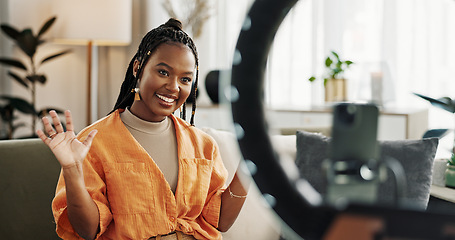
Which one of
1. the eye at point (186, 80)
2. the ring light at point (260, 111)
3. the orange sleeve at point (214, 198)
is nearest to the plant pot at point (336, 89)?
the orange sleeve at point (214, 198)

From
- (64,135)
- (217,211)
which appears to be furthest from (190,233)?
(64,135)

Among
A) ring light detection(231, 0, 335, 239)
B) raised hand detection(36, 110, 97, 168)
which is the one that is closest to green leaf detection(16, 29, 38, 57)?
raised hand detection(36, 110, 97, 168)

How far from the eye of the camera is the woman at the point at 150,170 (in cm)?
102

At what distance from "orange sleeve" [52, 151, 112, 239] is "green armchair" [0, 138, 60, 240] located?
0.49 meters

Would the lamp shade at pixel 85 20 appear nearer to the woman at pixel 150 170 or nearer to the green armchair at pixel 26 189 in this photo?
the green armchair at pixel 26 189

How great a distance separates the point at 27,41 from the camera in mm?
3273

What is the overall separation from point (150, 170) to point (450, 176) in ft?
4.05

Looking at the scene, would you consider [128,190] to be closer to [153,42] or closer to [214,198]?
[214,198]

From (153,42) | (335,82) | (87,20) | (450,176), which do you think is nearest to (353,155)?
(153,42)

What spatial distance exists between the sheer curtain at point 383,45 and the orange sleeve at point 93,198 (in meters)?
1.75

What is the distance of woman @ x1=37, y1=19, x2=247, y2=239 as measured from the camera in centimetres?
102

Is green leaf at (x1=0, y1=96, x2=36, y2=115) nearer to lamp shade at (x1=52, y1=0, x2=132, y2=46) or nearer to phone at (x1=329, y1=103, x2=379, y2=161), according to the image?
lamp shade at (x1=52, y1=0, x2=132, y2=46)

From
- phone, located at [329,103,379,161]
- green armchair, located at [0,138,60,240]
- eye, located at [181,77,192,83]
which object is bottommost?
green armchair, located at [0,138,60,240]

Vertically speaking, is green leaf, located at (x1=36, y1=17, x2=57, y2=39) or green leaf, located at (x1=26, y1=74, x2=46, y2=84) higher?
green leaf, located at (x1=36, y1=17, x2=57, y2=39)
